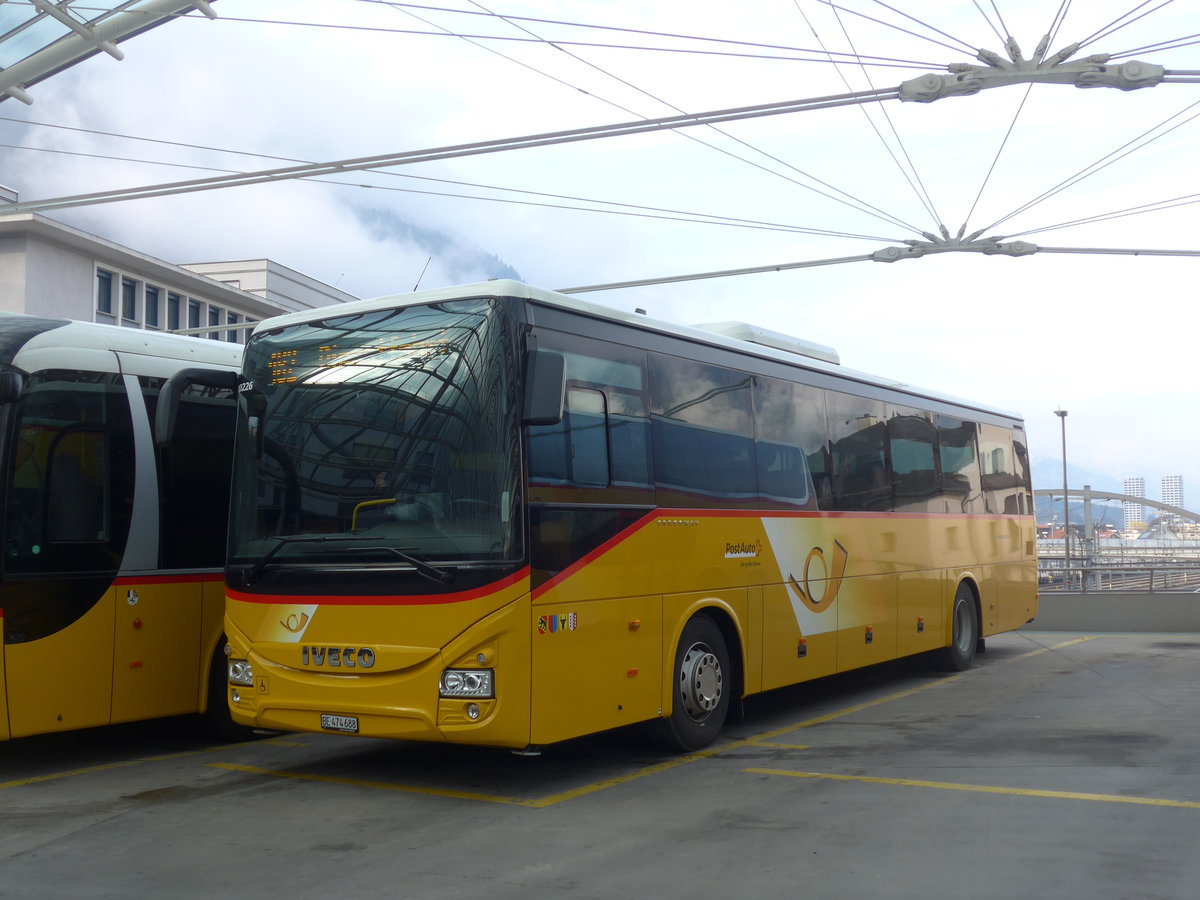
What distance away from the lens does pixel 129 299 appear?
67.4m

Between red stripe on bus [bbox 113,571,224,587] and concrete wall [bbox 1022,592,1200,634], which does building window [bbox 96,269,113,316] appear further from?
red stripe on bus [bbox 113,571,224,587]

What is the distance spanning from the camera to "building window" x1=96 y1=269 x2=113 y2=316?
64.5 m

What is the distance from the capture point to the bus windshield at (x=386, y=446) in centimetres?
759

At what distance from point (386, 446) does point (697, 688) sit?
10.7 feet

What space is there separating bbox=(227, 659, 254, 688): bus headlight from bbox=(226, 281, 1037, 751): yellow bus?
0.08 ft

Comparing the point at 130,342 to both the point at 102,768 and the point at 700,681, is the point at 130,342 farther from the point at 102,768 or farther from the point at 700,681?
the point at 700,681

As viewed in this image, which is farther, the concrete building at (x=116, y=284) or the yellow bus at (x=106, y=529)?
the concrete building at (x=116, y=284)

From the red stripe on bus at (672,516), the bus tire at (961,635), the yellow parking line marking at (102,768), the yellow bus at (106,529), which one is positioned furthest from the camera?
the bus tire at (961,635)

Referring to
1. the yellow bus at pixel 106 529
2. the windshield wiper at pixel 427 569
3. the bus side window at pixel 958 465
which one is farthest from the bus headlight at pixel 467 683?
the bus side window at pixel 958 465

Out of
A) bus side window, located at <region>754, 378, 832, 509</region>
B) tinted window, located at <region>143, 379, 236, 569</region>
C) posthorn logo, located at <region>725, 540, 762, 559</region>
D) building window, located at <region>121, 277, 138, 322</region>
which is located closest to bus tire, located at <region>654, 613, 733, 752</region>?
posthorn logo, located at <region>725, 540, 762, 559</region>

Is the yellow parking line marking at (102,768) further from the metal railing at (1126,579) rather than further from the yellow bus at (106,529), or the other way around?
the metal railing at (1126,579)

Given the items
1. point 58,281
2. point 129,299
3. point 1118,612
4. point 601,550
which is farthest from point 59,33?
point 129,299

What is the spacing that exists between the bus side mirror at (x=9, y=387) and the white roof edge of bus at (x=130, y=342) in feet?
1.12

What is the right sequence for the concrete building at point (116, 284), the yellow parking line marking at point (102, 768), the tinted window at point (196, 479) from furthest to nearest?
1. the concrete building at point (116, 284)
2. the tinted window at point (196, 479)
3. the yellow parking line marking at point (102, 768)
